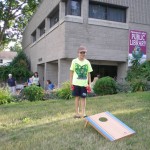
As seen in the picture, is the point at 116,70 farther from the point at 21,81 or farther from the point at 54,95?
the point at 21,81

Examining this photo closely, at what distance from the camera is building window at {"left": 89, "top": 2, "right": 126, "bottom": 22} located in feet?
57.7

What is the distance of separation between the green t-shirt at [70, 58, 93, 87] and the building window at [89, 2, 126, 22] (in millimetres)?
11372

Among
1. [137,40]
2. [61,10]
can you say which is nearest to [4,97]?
[61,10]

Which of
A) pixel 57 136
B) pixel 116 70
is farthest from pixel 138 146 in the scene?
pixel 116 70

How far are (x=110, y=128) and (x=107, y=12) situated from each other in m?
14.0

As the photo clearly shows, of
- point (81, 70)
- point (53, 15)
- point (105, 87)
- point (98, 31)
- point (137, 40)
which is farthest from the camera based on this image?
point (53, 15)

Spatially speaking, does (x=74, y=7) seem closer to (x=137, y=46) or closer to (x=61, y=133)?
(x=137, y=46)

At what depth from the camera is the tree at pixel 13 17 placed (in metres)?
33.1

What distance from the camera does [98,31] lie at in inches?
680

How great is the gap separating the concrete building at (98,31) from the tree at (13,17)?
1463 cm

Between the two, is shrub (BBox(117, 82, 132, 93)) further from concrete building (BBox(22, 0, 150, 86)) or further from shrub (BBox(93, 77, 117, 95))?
concrete building (BBox(22, 0, 150, 86))

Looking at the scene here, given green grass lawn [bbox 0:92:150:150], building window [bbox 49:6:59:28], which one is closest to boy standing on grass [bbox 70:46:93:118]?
green grass lawn [bbox 0:92:150:150]

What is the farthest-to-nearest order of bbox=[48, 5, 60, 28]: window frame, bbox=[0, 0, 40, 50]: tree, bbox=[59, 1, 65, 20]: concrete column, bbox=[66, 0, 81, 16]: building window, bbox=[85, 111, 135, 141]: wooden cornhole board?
bbox=[0, 0, 40, 50]: tree
bbox=[48, 5, 60, 28]: window frame
bbox=[59, 1, 65, 20]: concrete column
bbox=[66, 0, 81, 16]: building window
bbox=[85, 111, 135, 141]: wooden cornhole board

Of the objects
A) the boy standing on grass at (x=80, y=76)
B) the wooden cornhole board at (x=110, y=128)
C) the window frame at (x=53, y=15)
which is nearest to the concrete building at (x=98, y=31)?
the window frame at (x=53, y=15)
